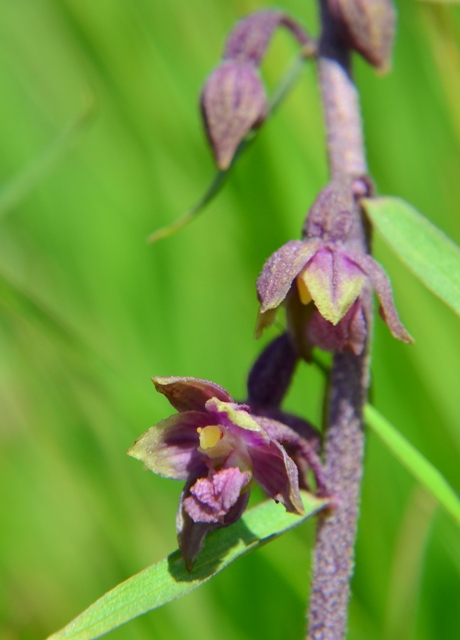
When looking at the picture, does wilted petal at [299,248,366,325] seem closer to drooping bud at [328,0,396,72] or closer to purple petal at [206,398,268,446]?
purple petal at [206,398,268,446]

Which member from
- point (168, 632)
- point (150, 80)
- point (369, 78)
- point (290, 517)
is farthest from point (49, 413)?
point (369, 78)

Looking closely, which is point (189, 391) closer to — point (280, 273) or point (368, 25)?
point (280, 273)

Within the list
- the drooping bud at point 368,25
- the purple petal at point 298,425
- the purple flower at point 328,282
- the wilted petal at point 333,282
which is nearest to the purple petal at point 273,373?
the purple petal at point 298,425

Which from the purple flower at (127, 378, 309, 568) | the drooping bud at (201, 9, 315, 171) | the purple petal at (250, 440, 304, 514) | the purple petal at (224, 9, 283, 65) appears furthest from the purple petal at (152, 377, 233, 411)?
the purple petal at (224, 9, 283, 65)

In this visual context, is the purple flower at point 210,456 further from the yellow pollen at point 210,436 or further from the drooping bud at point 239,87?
the drooping bud at point 239,87

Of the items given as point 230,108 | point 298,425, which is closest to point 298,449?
point 298,425

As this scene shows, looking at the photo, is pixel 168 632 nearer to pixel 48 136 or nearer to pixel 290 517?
pixel 290 517
